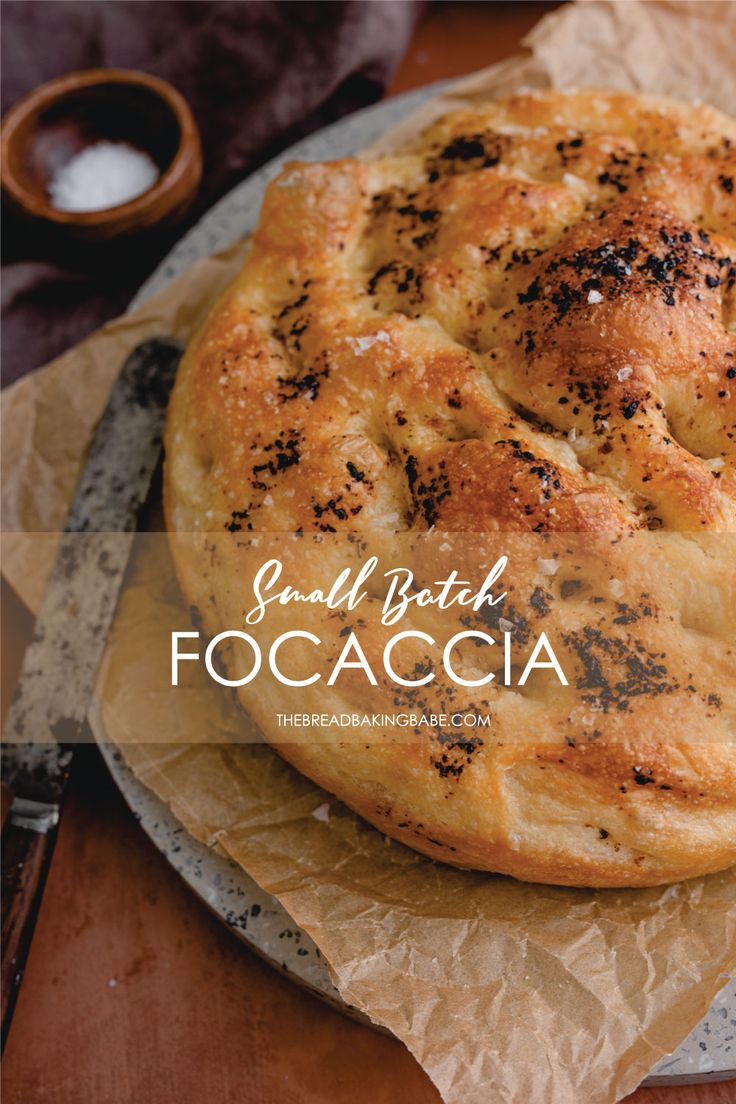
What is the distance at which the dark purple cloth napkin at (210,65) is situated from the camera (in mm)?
3107

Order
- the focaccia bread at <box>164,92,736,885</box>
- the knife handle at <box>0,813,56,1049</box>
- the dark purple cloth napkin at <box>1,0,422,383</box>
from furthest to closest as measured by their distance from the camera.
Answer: the dark purple cloth napkin at <box>1,0,422,383</box>
the knife handle at <box>0,813,56,1049</box>
the focaccia bread at <box>164,92,736,885</box>

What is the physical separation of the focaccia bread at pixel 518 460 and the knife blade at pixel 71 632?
263mm

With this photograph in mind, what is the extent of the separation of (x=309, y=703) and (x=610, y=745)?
554 mm

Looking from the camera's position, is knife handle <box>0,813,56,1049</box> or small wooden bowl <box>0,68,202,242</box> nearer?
knife handle <box>0,813,56,1049</box>

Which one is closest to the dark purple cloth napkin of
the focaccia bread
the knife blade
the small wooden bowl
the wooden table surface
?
the small wooden bowl

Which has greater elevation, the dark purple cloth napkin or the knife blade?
the dark purple cloth napkin

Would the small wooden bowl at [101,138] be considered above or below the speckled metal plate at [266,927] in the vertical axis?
above

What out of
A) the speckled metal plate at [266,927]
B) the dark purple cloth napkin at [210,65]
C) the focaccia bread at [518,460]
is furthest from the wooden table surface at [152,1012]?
the dark purple cloth napkin at [210,65]

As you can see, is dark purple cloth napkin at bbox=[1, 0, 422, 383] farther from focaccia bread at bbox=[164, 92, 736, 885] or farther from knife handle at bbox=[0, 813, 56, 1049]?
knife handle at bbox=[0, 813, 56, 1049]

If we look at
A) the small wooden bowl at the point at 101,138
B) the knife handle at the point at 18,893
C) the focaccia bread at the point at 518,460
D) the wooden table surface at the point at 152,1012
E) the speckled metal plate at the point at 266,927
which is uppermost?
the focaccia bread at the point at 518,460

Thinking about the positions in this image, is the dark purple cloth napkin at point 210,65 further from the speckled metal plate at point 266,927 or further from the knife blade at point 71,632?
the speckled metal plate at point 266,927

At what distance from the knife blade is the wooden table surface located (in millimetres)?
168

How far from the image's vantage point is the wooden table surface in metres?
2.15

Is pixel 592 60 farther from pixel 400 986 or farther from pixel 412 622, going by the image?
pixel 400 986
